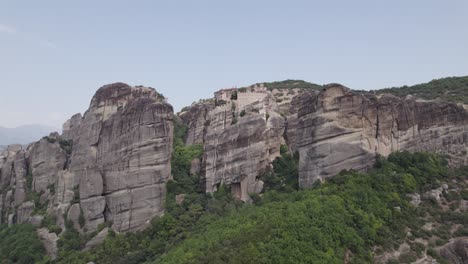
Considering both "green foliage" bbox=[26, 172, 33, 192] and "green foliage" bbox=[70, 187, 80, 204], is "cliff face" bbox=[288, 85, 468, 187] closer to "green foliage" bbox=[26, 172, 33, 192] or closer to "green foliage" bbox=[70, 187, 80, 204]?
"green foliage" bbox=[70, 187, 80, 204]

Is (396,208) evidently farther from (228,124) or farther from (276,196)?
(228,124)

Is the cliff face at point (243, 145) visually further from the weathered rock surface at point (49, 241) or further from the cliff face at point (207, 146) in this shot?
the weathered rock surface at point (49, 241)

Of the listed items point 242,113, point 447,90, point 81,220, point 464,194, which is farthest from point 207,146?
point 447,90

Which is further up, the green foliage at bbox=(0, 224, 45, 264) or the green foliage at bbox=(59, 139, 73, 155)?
the green foliage at bbox=(59, 139, 73, 155)

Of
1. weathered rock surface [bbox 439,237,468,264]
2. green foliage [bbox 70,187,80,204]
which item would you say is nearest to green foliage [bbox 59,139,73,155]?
green foliage [bbox 70,187,80,204]

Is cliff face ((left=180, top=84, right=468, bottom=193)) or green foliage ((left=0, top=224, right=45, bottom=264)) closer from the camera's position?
cliff face ((left=180, top=84, right=468, bottom=193))

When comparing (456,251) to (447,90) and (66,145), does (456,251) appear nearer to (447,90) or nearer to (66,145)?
(447,90)

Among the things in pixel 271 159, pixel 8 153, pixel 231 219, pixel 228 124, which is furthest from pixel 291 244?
pixel 8 153
